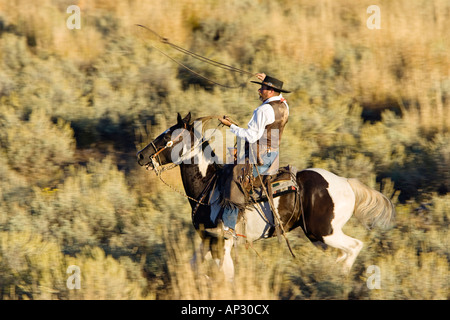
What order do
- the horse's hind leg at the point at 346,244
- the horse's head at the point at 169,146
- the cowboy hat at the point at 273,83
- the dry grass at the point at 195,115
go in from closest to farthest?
the cowboy hat at the point at 273,83 → the horse's hind leg at the point at 346,244 → the horse's head at the point at 169,146 → the dry grass at the point at 195,115

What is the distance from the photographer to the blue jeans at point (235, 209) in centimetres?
593

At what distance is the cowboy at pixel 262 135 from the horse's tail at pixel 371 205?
1051 mm

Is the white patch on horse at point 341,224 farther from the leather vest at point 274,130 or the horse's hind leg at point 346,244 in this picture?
the leather vest at point 274,130

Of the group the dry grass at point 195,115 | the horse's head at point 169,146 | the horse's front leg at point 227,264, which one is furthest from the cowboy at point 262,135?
the dry grass at point 195,115

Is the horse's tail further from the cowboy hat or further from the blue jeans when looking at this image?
the cowboy hat

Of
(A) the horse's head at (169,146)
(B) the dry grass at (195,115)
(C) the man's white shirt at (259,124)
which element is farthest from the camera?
(B) the dry grass at (195,115)

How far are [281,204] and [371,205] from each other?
1081mm

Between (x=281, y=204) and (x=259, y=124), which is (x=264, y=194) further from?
(x=259, y=124)

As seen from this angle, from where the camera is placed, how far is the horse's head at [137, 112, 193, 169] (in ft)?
19.9

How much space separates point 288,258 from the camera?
689 centimetres

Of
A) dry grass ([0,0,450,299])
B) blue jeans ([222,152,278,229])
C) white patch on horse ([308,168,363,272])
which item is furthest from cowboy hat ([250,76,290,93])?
dry grass ([0,0,450,299])

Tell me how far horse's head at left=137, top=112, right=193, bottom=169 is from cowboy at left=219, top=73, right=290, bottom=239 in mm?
484

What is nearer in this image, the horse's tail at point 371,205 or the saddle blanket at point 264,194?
the saddle blanket at point 264,194

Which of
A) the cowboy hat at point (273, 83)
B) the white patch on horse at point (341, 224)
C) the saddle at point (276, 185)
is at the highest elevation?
the cowboy hat at point (273, 83)
